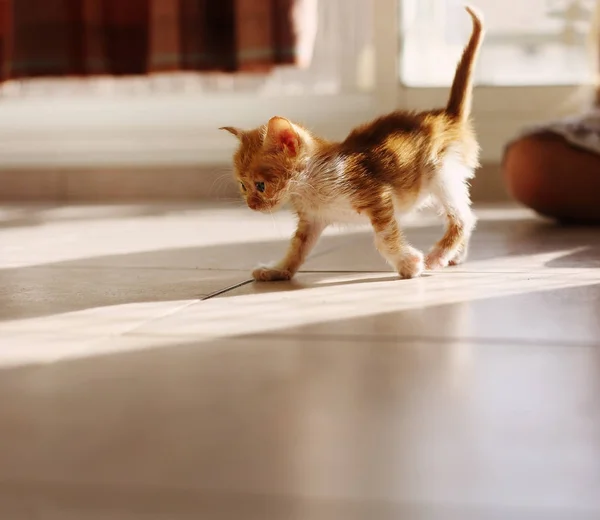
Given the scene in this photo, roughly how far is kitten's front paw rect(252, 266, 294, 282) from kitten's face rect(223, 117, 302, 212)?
11 cm

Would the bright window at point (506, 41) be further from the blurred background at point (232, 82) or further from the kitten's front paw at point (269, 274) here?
the kitten's front paw at point (269, 274)

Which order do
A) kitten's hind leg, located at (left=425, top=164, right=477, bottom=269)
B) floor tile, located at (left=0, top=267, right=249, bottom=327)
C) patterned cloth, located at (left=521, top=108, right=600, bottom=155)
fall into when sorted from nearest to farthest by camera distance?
floor tile, located at (left=0, top=267, right=249, bottom=327)
kitten's hind leg, located at (left=425, top=164, right=477, bottom=269)
patterned cloth, located at (left=521, top=108, right=600, bottom=155)

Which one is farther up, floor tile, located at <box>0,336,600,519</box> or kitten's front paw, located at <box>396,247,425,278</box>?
floor tile, located at <box>0,336,600,519</box>

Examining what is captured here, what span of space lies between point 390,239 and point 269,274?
18 cm

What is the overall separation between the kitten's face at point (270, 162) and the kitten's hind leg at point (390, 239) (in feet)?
0.42

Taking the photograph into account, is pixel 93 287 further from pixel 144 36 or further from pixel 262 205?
pixel 144 36

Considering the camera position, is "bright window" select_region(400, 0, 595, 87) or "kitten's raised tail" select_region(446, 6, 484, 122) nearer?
"kitten's raised tail" select_region(446, 6, 484, 122)

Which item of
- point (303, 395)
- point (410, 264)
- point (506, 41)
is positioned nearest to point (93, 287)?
point (410, 264)

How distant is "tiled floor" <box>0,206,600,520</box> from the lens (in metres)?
0.50

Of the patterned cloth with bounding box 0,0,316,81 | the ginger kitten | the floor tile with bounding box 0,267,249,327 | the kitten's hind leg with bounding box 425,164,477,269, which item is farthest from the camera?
the patterned cloth with bounding box 0,0,316,81

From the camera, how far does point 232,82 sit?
287 cm

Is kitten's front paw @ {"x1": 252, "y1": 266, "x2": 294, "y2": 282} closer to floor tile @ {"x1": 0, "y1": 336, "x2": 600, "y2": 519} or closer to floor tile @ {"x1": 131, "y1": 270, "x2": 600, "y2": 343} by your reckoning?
floor tile @ {"x1": 131, "y1": 270, "x2": 600, "y2": 343}

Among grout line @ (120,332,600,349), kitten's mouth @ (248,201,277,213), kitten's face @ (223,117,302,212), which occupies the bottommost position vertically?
grout line @ (120,332,600,349)

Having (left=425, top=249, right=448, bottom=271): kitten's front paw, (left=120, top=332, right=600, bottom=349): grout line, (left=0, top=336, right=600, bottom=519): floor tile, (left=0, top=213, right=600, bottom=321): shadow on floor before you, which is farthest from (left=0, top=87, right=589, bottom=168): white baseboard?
(left=0, top=336, right=600, bottom=519): floor tile
